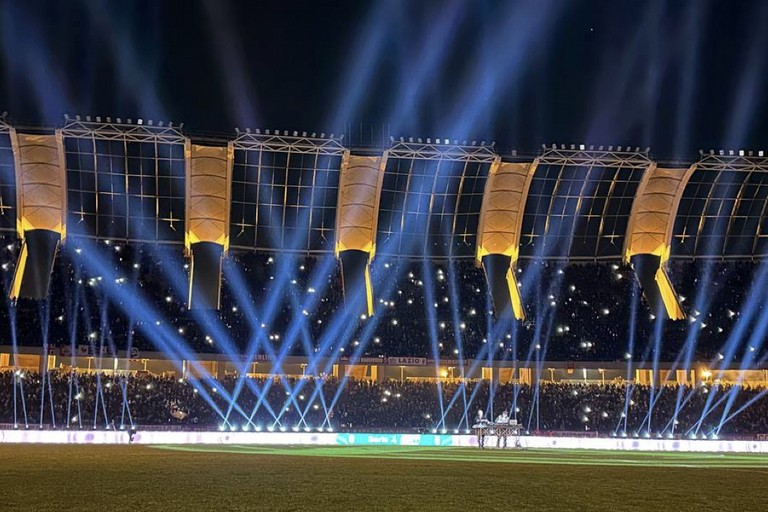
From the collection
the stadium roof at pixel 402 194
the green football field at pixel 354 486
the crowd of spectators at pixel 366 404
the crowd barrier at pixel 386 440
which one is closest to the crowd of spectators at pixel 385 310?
the stadium roof at pixel 402 194

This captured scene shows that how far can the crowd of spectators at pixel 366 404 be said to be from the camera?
37438 mm

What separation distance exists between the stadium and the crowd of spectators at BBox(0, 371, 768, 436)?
5.9 inches

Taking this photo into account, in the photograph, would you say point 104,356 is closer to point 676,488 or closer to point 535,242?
point 535,242

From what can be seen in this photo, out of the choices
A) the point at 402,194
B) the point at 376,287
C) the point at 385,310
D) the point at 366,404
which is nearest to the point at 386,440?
the point at 366,404

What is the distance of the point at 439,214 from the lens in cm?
4734

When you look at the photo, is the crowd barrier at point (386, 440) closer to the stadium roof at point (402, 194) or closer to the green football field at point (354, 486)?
the green football field at point (354, 486)

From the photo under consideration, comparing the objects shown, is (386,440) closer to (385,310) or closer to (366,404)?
(366,404)

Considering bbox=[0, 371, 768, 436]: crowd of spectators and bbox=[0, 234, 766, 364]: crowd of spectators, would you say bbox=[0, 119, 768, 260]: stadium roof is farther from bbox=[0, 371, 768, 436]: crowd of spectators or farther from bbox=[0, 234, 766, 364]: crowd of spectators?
bbox=[0, 371, 768, 436]: crowd of spectators

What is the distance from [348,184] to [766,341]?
27663mm

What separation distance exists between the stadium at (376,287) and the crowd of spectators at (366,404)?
0.15 m

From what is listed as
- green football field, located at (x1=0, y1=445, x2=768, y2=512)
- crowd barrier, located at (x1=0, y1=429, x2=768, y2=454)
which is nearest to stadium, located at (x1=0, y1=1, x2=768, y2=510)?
crowd barrier, located at (x1=0, y1=429, x2=768, y2=454)

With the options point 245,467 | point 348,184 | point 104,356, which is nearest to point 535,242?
point 348,184

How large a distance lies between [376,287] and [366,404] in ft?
31.7

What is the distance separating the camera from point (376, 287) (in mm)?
49156
